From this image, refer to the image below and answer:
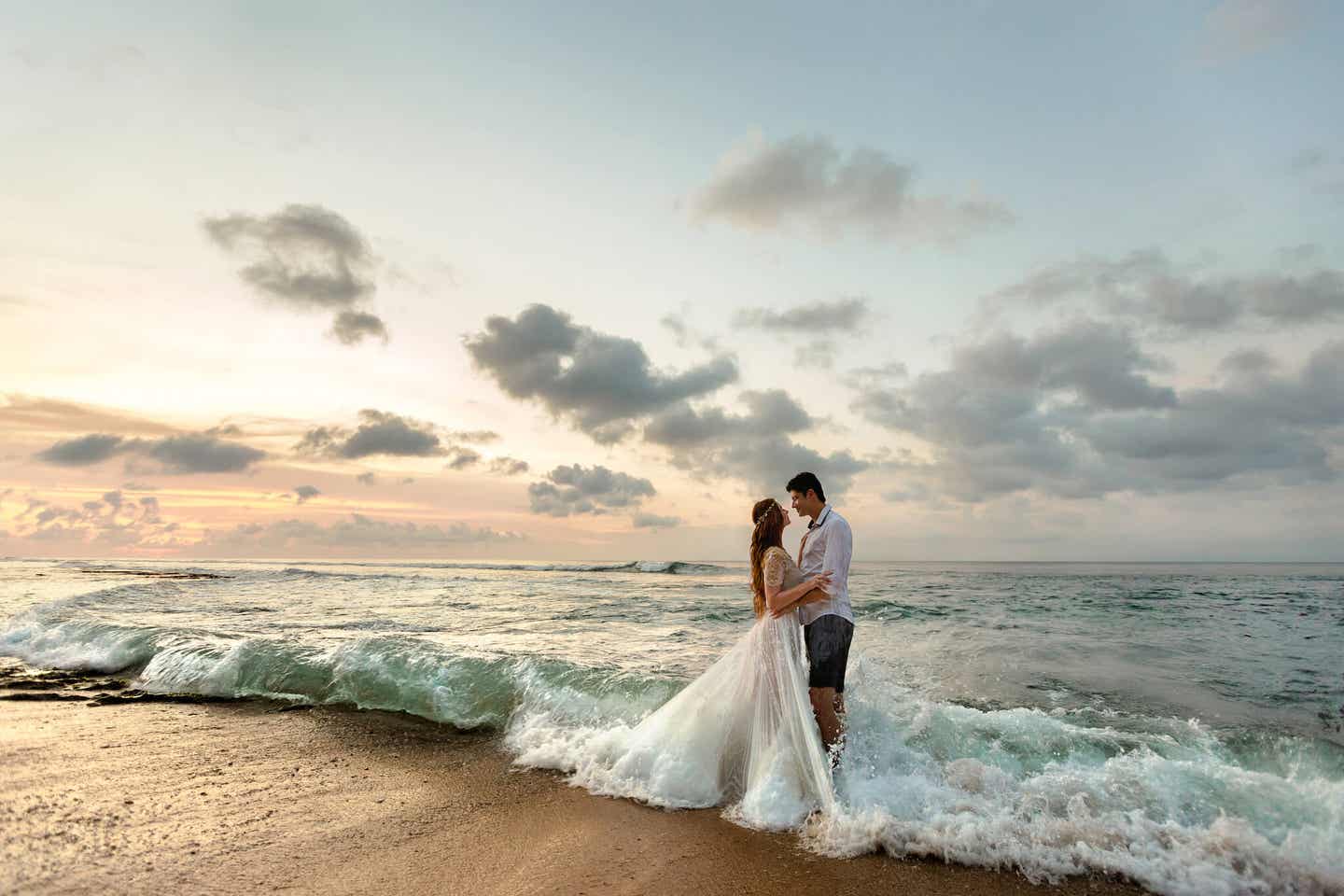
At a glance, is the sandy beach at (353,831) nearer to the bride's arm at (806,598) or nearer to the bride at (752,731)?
the bride at (752,731)

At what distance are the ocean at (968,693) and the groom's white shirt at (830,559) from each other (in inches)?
49.1

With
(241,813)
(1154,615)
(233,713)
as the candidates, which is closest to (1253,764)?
(241,813)

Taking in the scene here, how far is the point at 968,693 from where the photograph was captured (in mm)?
9336

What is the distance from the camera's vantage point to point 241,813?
5.16 m

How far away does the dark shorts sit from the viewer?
18.8ft

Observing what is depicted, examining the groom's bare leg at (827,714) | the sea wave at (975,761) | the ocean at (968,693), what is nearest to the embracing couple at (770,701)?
the groom's bare leg at (827,714)

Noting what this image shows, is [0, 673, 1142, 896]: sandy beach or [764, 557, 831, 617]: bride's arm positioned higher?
[764, 557, 831, 617]: bride's arm

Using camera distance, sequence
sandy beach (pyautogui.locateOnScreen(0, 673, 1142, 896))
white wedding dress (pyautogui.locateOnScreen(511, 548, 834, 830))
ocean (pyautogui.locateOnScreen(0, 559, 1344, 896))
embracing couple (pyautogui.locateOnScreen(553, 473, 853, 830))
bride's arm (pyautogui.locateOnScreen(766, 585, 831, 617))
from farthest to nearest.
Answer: bride's arm (pyautogui.locateOnScreen(766, 585, 831, 617)) → embracing couple (pyautogui.locateOnScreen(553, 473, 853, 830)) → white wedding dress (pyautogui.locateOnScreen(511, 548, 834, 830)) → ocean (pyautogui.locateOnScreen(0, 559, 1344, 896)) → sandy beach (pyautogui.locateOnScreen(0, 673, 1142, 896))

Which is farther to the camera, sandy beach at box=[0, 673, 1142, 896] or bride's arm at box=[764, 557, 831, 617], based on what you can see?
bride's arm at box=[764, 557, 831, 617]

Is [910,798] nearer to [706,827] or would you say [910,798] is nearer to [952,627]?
[706,827]

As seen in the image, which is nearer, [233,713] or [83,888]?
[83,888]

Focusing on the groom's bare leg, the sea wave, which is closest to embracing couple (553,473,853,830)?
the groom's bare leg

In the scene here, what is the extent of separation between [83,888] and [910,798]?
208 inches

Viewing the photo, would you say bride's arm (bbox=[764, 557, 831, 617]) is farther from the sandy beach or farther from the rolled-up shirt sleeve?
the sandy beach
